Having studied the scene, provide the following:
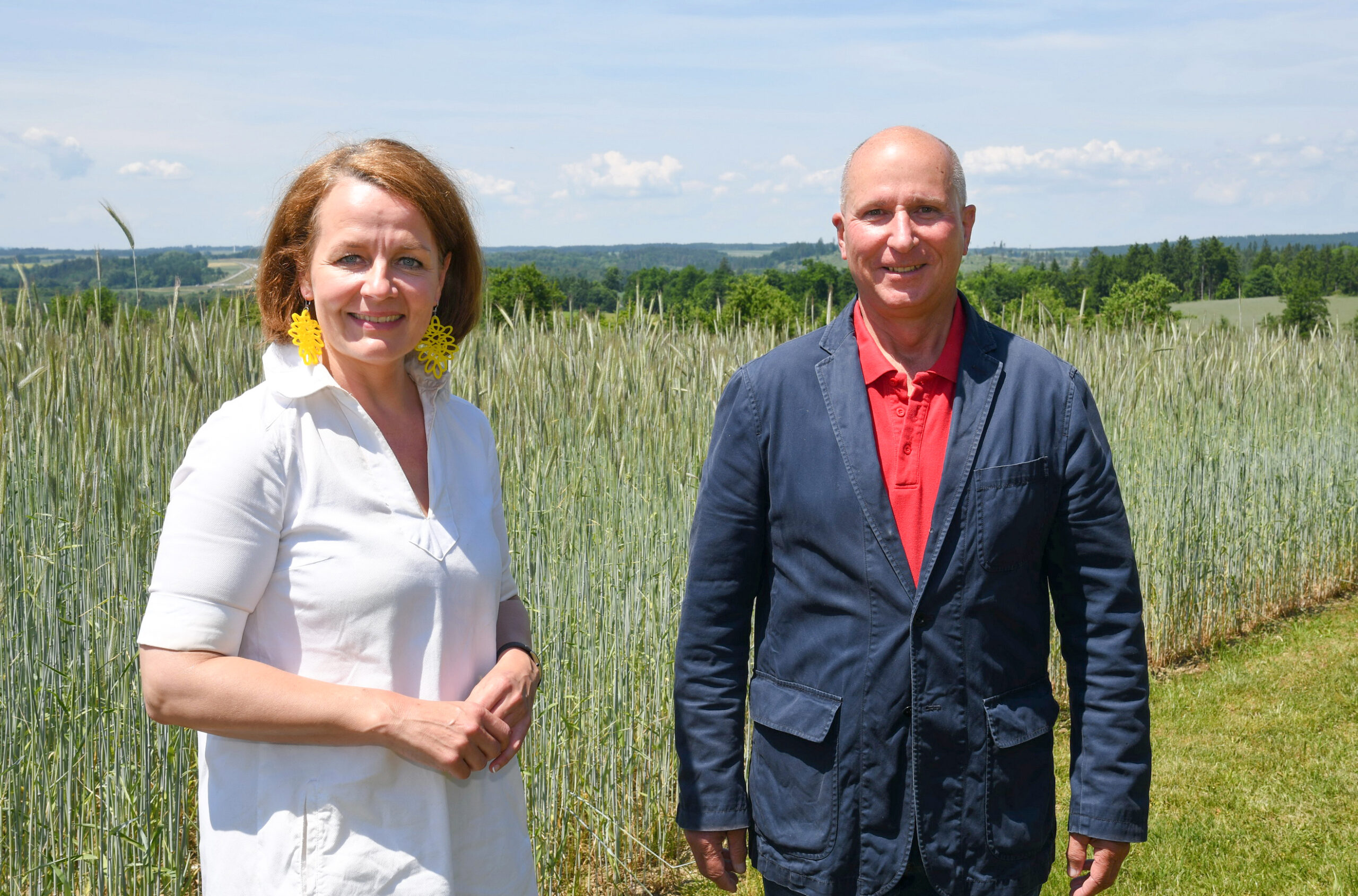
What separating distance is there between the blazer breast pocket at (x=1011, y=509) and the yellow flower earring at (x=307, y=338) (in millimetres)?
991

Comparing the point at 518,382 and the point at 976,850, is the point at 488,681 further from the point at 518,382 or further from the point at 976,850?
the point at 518,382

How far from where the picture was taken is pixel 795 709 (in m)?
1.63

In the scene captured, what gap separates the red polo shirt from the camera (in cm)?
162

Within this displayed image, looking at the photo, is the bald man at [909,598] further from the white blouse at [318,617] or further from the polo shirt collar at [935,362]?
the white blouse at [318,617]

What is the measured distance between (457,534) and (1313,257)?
3051 centimetres

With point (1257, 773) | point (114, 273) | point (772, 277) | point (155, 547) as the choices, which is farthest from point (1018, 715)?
point (772, 277)

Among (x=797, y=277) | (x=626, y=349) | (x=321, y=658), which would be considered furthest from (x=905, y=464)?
(x=797, y=277)

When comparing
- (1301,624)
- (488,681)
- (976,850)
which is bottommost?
(1301,624)

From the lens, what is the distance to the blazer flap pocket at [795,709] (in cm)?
160

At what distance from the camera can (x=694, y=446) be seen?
393 cm

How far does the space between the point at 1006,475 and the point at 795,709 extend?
0.49m

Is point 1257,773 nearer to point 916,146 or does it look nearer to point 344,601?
point 916,146

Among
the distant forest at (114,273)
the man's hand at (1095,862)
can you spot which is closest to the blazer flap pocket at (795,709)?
the man's hand at (1095,862)

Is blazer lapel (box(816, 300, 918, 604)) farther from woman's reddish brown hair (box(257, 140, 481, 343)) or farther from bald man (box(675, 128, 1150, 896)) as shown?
woman's reddish brown hair (box(257, 140, 481, 343))
